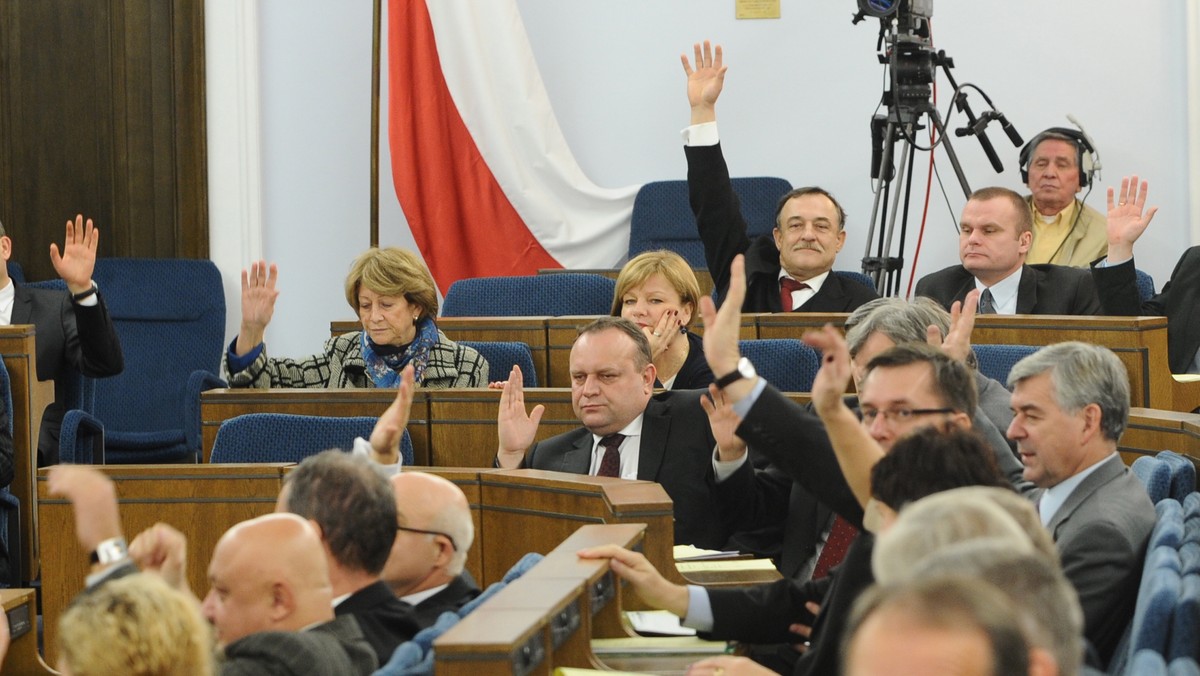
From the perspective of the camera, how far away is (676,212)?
19.7ft

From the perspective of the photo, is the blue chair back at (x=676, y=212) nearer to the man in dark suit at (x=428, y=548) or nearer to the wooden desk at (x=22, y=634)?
the wooden desk at (x=22, y=634)

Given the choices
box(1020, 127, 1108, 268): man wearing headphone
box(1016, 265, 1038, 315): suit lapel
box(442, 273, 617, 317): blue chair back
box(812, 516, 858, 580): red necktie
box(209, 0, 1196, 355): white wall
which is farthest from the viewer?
box(209, 0, 1196, 355): white wall

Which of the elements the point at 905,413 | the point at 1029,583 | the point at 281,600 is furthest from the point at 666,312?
the point at 1029,583

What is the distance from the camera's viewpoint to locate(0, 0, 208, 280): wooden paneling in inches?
239

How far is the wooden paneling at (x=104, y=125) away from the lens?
6059 millimetres

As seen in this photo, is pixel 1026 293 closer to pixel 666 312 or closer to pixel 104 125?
pixel 666 312

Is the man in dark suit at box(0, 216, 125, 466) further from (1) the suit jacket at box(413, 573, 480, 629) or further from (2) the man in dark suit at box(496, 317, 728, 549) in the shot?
(1) the suit jacket at box(413, 573, 480, 629)

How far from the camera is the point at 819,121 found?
6.32 m

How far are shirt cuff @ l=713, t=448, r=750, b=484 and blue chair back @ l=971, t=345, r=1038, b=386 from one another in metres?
0.97

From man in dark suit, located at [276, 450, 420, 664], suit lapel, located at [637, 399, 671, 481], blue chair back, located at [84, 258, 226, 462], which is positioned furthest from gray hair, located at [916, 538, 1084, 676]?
blue chair back, located at [84, 258, 226, 462]

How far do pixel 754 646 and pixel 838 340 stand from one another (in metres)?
0.80

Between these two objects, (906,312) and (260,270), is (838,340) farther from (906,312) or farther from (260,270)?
(260,270)

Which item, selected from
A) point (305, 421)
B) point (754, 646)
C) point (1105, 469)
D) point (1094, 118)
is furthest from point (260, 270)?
point (1094, 118)

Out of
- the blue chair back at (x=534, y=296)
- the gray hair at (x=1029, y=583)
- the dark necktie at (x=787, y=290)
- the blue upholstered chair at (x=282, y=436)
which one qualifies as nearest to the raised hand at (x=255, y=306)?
the blue upholstered chair at (x=282, y=436)
